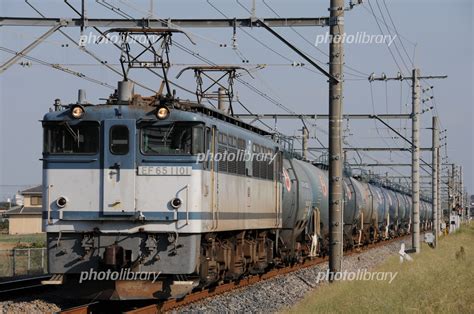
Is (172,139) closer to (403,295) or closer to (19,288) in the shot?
(19,288)

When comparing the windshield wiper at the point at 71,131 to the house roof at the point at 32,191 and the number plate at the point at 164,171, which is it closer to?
the number plate at the point at 164,171

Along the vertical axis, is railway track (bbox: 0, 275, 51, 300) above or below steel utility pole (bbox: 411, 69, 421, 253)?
below

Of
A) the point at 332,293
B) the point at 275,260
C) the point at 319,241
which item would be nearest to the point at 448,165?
the point at 319,241

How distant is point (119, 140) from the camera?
1530 cm

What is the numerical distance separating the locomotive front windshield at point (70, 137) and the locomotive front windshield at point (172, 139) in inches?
38.6

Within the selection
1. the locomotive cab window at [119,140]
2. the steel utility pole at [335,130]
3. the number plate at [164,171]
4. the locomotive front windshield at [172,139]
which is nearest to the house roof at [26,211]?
the steel utility pole at [335,130]

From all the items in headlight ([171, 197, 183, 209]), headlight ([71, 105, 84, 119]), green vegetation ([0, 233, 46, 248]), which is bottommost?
green vegetation ([0, 233, 46, 248])

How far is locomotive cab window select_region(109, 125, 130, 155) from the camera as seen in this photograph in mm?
15242

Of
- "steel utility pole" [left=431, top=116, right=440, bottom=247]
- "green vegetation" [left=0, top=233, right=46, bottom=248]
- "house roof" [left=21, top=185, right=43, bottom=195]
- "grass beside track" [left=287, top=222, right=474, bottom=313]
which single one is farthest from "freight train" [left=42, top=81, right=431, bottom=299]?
"house roof" [left=21, top=185, right=43, bottom=195]

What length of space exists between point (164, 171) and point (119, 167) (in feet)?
2.74
